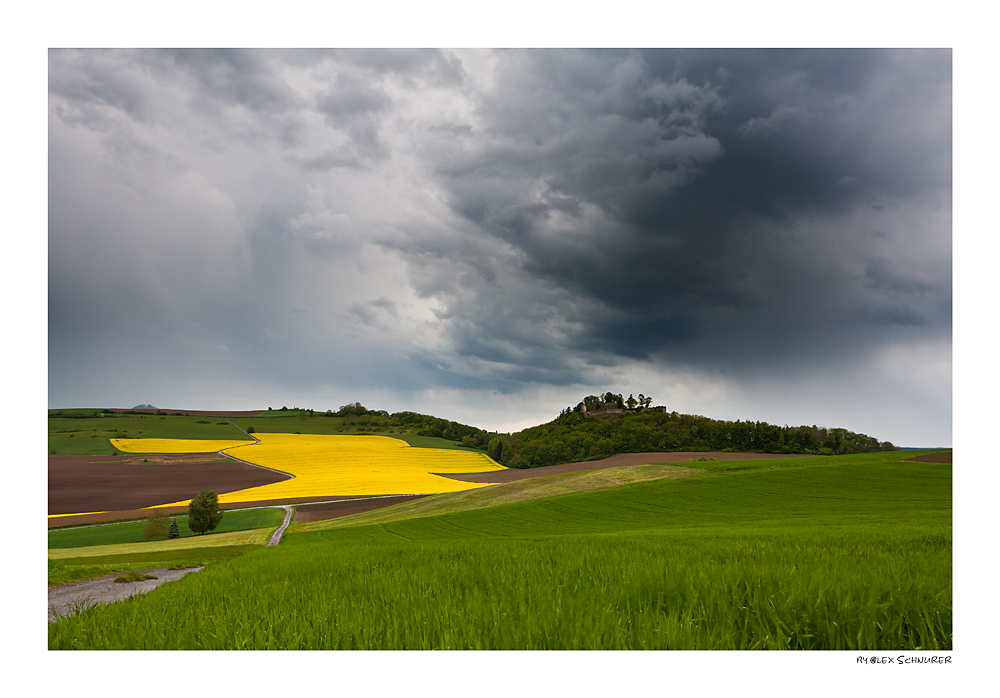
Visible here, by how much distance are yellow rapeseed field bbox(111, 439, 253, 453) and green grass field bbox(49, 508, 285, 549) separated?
2808cm

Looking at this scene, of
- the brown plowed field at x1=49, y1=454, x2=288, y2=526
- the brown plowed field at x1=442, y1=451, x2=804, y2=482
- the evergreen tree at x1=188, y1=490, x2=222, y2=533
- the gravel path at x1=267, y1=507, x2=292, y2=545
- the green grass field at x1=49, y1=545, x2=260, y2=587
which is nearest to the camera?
the green grass field at x1=49, y1=545, x2=260, y2=587

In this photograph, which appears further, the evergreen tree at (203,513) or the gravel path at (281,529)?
the evergreen tree at (203,513)

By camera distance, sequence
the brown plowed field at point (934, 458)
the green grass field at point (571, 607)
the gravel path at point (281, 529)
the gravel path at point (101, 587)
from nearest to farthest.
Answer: the green grass field at point (571, 607)
the gravel path at point (101, 587)
the gravel path at point (281, 529)
the brown plowed field at point (934, 458)

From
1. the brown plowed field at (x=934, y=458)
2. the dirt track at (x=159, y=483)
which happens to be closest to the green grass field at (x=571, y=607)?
the dirt track at (x=159, y=483)

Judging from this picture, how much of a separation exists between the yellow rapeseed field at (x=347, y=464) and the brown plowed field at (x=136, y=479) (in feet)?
11.2

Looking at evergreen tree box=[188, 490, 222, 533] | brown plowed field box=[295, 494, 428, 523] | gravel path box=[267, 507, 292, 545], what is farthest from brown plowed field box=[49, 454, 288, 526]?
brown plowed field box=[295, 494, 428, 523]

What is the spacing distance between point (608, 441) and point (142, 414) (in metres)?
85.7

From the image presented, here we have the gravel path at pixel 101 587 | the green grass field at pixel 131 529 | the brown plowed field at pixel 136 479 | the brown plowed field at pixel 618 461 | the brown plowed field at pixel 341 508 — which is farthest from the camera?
the brown plowed field at pixel 618 461

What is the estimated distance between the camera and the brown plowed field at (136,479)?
49250mm

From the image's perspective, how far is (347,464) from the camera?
77250 mm

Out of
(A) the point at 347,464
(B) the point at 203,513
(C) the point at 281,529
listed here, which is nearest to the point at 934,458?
(C) the point at 281,529

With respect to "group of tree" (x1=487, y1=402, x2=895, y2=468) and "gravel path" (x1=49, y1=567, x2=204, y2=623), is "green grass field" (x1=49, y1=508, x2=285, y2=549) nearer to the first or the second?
"gravel path" (x1=49, y1=567, x2=204, y2=623)

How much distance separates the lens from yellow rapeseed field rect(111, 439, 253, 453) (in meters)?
69.5

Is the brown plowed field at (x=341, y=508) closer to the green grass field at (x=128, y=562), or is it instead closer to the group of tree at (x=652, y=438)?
the green grass field at (x=128, y=562)
